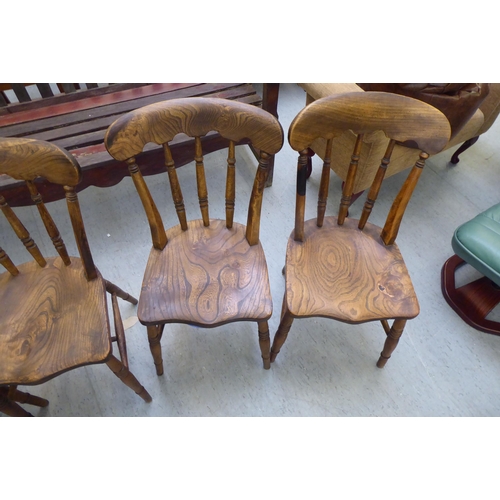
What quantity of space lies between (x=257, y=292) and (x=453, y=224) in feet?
4.35

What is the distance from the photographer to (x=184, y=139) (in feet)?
4.69

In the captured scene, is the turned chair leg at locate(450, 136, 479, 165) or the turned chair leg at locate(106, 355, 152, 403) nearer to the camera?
the turned chair leg at locate(106, 355, 152, 403)

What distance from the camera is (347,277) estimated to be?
45.4 inches

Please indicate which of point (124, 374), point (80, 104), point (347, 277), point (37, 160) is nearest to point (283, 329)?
point (347, 277)

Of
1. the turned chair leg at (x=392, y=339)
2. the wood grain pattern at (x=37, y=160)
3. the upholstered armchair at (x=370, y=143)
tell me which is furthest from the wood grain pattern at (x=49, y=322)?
the upholstered armchair at (x=370, y=143)

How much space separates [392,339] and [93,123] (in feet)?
4.77

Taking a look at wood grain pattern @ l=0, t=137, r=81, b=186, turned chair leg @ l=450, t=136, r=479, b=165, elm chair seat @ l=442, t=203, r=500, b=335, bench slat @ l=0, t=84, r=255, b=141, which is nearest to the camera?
wood grain pattern @ l=0, t=137, r=81, b=186

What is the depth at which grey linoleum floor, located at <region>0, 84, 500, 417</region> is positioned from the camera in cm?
136

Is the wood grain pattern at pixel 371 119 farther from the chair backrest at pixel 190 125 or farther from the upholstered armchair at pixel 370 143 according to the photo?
the upholstered armchair at pixel 370 143

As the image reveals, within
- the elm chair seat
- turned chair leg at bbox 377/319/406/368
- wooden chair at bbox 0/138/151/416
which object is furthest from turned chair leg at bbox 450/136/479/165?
wooden chair at bbox 0/138/151/416

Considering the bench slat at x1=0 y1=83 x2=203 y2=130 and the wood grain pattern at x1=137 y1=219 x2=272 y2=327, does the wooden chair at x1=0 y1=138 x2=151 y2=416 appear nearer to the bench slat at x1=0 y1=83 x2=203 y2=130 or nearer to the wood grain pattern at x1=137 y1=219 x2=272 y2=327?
the wood grain pattern at x1=137 y1=219 x2=272 y2=327

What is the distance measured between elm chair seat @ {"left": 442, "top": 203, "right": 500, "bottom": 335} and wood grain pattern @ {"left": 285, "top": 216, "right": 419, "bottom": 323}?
37 cm

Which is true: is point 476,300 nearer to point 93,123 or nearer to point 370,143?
point 370,143

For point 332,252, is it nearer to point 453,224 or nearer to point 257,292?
point 257,292
